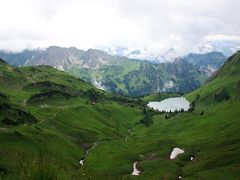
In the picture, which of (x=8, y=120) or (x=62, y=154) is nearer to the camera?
(x=62, y=154)

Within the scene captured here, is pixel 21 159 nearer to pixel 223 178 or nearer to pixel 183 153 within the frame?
pixel 223 178

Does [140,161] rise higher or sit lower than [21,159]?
higher

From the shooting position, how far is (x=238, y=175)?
141 meters

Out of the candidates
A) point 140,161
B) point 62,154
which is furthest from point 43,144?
point 140,161

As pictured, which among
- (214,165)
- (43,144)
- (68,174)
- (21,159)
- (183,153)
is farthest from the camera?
(183,153)

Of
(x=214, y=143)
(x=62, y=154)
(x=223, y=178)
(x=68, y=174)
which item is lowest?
(x=68, y=174)

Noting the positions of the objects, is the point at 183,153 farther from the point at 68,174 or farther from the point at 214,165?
the point at 68,174

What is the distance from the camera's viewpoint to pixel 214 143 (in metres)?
197

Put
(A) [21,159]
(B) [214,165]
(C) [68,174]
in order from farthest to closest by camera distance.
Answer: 1. (B) [214,165]
2. (A) [21,159]
3. (C) [68,174]

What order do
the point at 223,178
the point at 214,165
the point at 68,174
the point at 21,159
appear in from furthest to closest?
the point at 214,165 < the point at 223,178 < the point at 21,159 < the point at 68,174

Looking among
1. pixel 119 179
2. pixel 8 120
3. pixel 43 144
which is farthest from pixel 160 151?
pixel 119 179

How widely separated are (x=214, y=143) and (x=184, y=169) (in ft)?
127

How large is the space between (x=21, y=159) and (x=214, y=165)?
15434cm

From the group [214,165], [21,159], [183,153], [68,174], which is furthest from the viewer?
[183,153]
